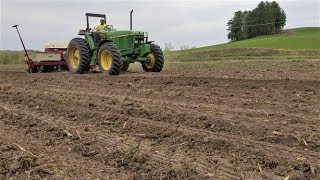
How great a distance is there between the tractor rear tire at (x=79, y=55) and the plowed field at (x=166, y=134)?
246 inches

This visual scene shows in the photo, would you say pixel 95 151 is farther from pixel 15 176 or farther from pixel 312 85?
pixel 312 85

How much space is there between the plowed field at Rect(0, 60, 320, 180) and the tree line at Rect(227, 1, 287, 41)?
82319 mm

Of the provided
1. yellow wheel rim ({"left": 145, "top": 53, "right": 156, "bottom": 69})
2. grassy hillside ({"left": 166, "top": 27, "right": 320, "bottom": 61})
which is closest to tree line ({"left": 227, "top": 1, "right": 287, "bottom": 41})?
grassy hillside ({"left": 166, "top": 27, "right": 320, "bottom": 61})

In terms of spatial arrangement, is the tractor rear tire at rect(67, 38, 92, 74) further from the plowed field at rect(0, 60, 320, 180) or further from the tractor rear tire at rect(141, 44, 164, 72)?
the plowed field at rect(0, 60, 320, 180)

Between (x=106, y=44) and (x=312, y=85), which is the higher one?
(x=106, y=44)

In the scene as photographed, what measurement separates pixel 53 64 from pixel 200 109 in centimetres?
1250

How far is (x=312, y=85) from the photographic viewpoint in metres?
9.38

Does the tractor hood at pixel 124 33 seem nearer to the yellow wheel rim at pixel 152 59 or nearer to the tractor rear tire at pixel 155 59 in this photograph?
the tractor rear tire at pixel 155 59

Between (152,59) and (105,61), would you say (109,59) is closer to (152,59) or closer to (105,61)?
(105,61)

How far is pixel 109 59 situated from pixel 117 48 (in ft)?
2.26

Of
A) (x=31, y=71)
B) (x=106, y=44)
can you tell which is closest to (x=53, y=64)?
(x=31, y=71)

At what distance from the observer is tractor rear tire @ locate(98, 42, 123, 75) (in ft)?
46.1

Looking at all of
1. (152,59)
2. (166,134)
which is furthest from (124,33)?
(166,134)

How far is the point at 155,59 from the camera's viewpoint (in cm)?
1552
